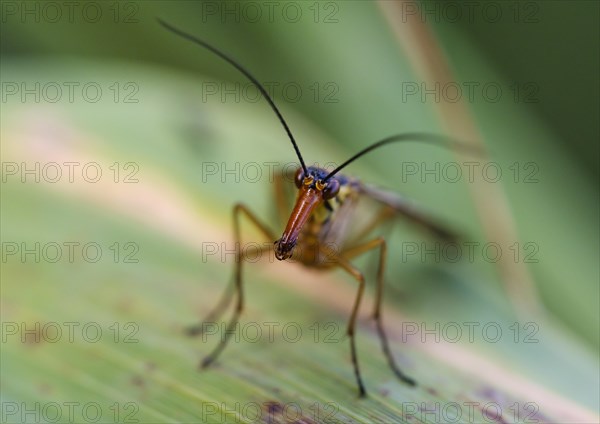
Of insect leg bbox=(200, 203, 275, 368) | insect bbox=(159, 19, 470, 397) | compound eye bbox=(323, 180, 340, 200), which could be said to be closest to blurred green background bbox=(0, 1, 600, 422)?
insect leg bbox=(200, 203, 275, 368)

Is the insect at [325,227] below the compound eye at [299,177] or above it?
below

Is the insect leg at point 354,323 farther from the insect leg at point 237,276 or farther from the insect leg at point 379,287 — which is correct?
the insect leg at point 237,276

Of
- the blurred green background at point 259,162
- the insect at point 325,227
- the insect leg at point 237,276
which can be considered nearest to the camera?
the insect at point 325,227

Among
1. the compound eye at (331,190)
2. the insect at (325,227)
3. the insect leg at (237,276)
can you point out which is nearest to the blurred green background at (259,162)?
the insect leg at (237,276)

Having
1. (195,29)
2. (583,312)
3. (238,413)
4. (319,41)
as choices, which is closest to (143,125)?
(195,29)

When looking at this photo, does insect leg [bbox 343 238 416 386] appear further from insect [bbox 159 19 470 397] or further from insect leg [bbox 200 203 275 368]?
insect leg [bbox 200 203 275 368]

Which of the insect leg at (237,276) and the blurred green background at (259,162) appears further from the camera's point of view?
the insect leg at (237,276)

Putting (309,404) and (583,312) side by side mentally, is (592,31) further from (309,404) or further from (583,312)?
(309,404)
